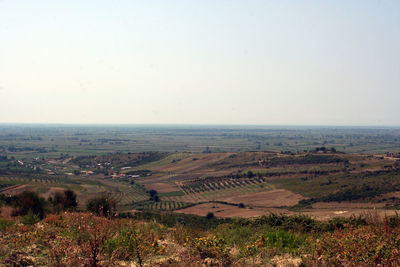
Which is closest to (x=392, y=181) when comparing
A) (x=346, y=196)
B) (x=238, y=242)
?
(x=346, y=196)

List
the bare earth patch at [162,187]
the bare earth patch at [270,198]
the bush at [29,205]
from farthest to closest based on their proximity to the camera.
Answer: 1. the bare earth patch at [162,187]
2. the bare earth patch at [270,198]
3. the bush at [29,205]

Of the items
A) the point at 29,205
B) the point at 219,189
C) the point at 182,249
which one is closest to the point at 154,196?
the point at 219,189

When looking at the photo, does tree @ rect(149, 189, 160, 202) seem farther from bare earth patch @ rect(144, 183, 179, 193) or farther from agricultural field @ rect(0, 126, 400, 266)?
bare earth patch @ rect(144, 183, 179, 193)

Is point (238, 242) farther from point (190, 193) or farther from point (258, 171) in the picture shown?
point (258, 171)

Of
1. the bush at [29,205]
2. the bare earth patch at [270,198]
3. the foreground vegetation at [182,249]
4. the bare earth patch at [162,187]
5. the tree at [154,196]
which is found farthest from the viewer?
the bare earth patch at [162,187]

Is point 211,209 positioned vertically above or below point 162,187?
above

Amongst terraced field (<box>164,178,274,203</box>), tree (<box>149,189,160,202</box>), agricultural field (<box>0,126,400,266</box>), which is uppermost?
agricultural field (<box>0,126,400,266</box>)

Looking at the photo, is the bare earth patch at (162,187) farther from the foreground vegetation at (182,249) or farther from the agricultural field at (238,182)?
the foreground vegetation at (182,249)

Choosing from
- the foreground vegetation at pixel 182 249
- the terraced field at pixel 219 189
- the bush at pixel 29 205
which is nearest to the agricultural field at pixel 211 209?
the foreground vegetation at pixel 182 249

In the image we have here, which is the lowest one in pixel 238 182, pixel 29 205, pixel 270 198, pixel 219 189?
pixel 219 189

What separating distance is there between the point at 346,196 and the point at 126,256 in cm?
5162

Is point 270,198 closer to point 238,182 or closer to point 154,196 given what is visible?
point 238,182

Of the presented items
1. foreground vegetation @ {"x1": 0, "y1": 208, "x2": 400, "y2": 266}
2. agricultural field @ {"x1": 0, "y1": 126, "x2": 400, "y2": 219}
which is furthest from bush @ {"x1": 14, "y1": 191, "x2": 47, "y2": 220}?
agricultural field @ {"x1": 0, "y1": 126, "x2": 400, "y2": 219}

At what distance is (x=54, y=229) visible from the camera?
23.4 feet
